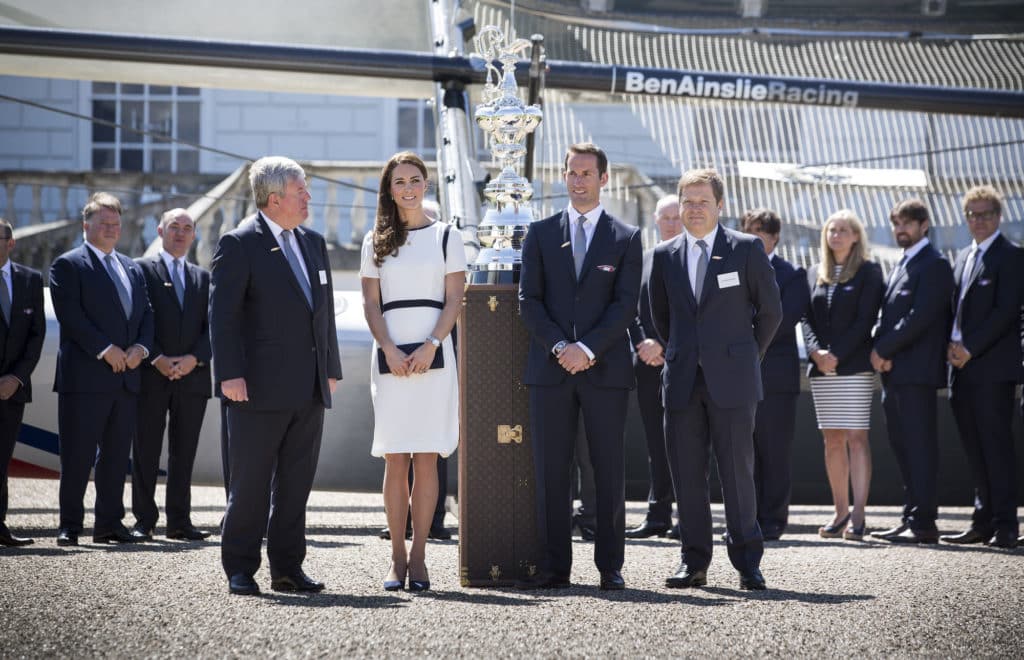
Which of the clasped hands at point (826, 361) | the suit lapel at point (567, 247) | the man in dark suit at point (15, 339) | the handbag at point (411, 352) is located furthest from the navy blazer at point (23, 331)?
the clasped hands at point (826, 361)

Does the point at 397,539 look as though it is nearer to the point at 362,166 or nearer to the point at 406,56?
the point at 406,56

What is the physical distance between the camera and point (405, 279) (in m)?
4.68

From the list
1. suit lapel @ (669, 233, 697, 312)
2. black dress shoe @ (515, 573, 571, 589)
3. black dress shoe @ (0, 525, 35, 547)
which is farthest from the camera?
black dress shoe @ (0, 525, 35, 547)

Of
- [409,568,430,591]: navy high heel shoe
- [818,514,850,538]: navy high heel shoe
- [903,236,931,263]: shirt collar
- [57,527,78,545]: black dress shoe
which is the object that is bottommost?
[818,514,850,538]: navy high heel shoe

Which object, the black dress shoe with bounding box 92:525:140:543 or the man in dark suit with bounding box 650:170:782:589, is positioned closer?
the man in dark suit with bounding box 650:170:782:589

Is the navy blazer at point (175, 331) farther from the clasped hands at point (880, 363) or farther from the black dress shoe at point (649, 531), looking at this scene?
the clasped hands at point (880, 363)

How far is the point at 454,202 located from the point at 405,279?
2.37 metres

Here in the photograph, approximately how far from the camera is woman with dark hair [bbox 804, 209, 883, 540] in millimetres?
6859

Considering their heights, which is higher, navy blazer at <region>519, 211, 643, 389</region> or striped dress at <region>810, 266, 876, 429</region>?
navy blazer at <region>519, 211, 643, 389</region>

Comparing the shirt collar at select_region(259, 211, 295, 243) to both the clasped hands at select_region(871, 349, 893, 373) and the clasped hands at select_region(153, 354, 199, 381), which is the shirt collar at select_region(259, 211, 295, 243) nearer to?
the clasped hands at select_region(153, 354, 199, 381)

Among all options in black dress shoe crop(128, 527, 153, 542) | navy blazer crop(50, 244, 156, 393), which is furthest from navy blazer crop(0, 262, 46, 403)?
black dress shoe crop(128, 527, 153, 542)

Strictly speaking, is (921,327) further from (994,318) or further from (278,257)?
(278,257)

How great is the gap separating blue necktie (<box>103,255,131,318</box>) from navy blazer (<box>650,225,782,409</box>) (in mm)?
3032

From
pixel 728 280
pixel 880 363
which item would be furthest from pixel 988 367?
pixel 728 280
